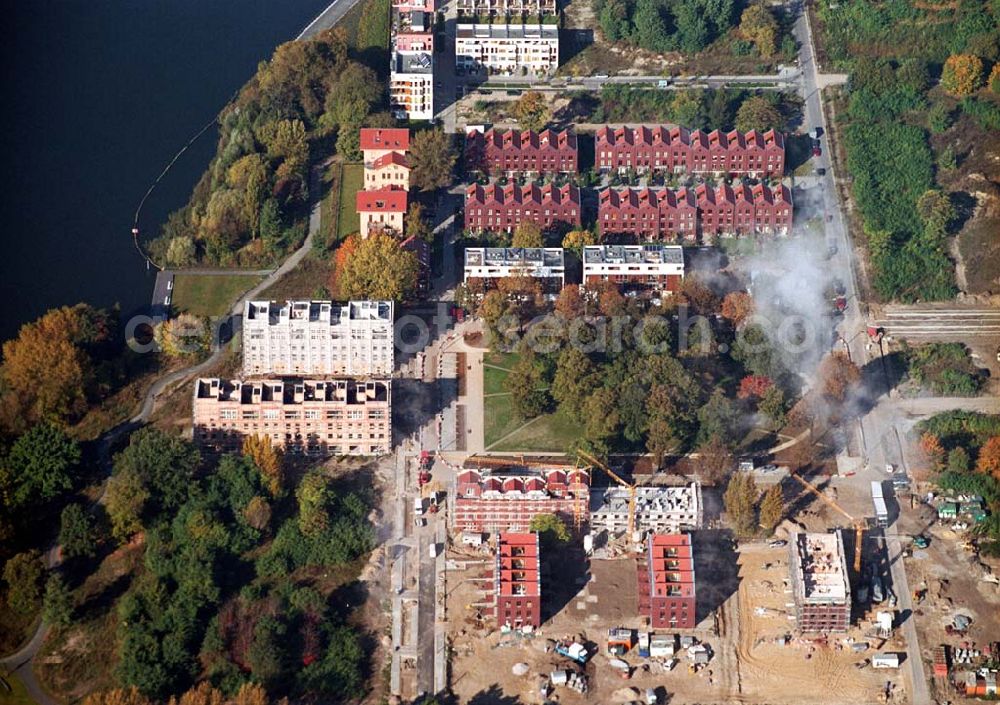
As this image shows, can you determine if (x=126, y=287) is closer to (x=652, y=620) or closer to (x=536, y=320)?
(x=536, y=320)

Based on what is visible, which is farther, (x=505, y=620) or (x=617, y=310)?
(x=617, y=310)

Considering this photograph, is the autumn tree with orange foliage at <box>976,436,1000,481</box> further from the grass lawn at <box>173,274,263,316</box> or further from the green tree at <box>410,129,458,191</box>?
the grass lawn at <box>173,274,263,316</box>

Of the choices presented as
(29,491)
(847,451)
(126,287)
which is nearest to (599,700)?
(847,451)

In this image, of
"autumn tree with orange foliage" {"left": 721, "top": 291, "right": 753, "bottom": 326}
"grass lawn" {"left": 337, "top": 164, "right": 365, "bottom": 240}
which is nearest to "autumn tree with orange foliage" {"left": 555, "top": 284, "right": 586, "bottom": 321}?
"autumn tree with orange foliage" {"left": 721, "top": 291, "right": 753, "bottom": 326}

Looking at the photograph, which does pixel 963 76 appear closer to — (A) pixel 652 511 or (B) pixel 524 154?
(B) pixel 524 154

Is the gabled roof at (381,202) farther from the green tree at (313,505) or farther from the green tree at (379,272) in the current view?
the green tree at (313,505)

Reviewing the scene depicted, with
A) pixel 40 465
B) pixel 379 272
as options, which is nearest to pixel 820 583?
pixel 379 272
